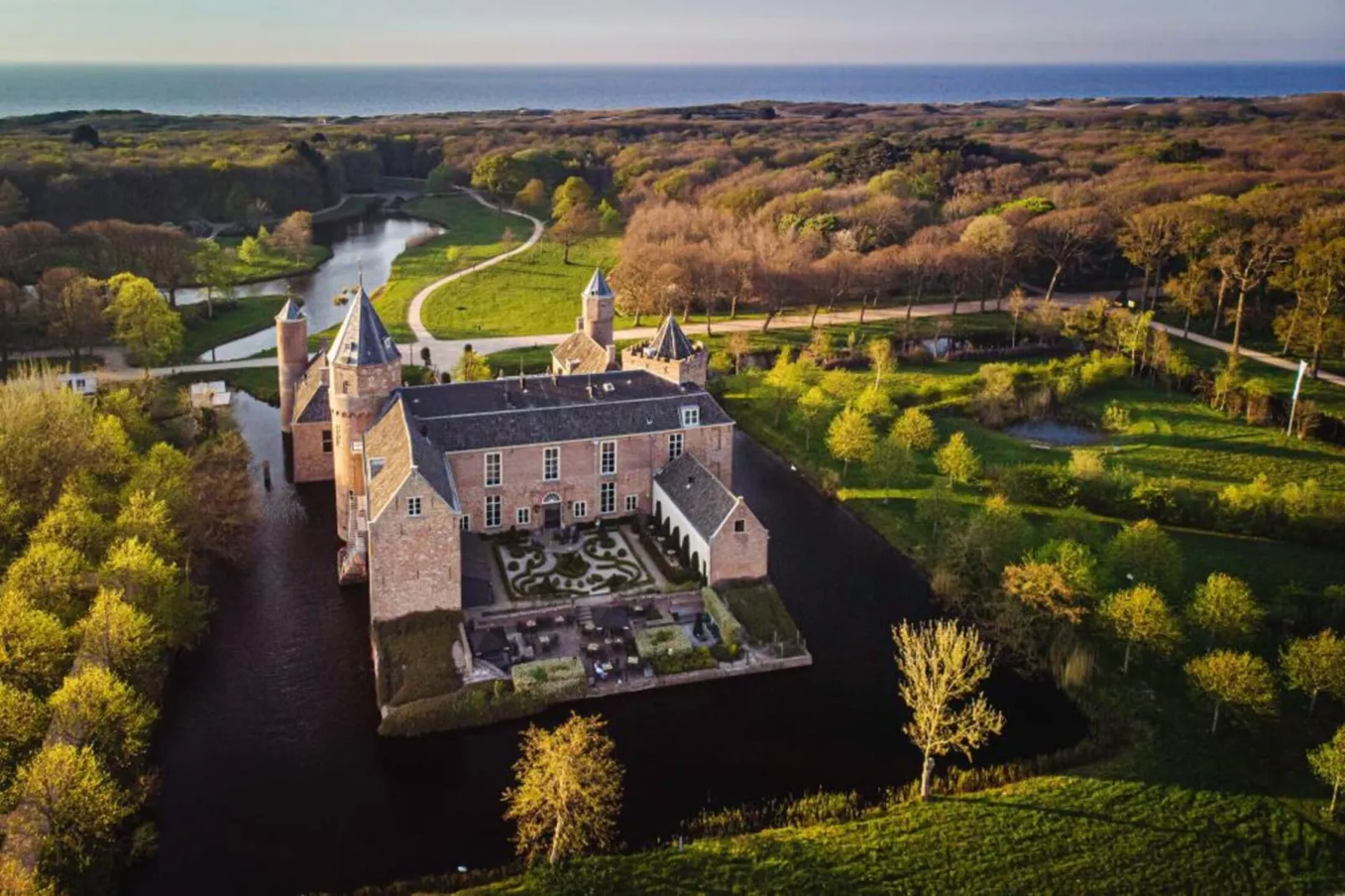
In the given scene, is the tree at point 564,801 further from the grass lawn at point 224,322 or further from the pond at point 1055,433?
the grass lawn at point 224,322

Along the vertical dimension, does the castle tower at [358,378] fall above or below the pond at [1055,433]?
above

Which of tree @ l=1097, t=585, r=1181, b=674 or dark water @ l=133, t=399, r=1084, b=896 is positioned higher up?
tree @ l=1097, t=585, r=1181, b=674

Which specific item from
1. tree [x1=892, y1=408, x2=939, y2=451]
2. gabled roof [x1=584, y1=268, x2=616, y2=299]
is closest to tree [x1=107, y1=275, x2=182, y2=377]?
gabled roof [x1=584, y1=268, x2=616, y2=299]

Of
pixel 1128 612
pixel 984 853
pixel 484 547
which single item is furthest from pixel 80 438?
pixel 1128 612

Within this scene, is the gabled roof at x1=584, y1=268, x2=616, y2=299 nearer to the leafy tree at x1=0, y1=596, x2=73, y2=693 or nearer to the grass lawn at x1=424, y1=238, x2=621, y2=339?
the grass lawn at x1=424, y1=238, x2=621, y2=339

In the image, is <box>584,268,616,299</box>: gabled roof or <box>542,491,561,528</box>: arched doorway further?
<box>584,268,616,299</box>: gabled roof

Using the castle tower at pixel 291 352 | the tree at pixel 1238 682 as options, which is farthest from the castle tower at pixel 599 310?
the tree at pixel 1238 682

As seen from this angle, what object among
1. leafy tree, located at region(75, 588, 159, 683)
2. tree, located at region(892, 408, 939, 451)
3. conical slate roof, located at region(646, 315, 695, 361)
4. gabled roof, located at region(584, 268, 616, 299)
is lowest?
leafy tree, located at region(75, 588, 159, 683)
